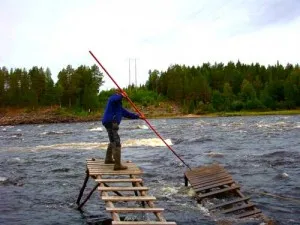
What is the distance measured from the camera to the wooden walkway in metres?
14.3

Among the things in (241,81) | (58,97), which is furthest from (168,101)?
(58,97)

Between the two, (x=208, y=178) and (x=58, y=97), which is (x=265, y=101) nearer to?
(x=58, y=97)

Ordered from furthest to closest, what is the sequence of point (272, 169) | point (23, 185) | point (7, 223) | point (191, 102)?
point (191, 102) → point (272, 169) → point (23, 185) → point (7, 223)

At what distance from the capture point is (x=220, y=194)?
16438 millimetres

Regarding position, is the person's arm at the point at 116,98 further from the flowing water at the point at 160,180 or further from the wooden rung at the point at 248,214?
the wooden rung at the point at 248,214

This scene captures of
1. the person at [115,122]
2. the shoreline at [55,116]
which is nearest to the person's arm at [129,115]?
the person at [115,122]

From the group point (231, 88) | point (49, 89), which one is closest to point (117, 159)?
point (49, 89)

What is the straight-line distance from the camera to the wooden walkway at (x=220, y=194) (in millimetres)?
14289

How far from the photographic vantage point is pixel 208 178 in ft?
55.9

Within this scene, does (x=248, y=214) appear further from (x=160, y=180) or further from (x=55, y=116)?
(x=55, y=116)

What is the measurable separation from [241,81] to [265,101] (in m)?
29.4

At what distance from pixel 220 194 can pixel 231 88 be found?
155 meters

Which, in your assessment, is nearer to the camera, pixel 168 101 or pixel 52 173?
pixel 52 173

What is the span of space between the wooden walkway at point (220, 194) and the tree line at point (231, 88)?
432ft
